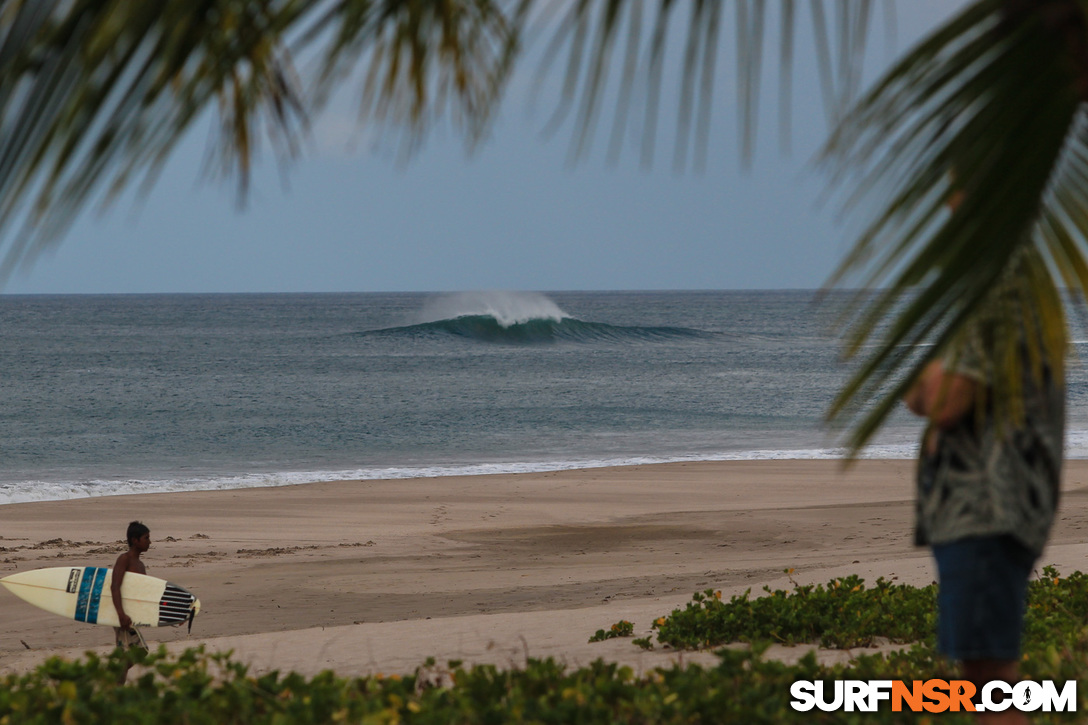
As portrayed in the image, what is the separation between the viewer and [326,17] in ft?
3.86

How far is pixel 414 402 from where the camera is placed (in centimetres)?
3616

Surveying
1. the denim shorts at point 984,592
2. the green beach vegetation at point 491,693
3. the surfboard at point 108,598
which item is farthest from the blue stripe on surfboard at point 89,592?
the denim shorts at point 984,592

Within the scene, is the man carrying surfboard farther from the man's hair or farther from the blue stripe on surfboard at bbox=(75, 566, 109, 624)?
the blue stripe on surfboard at bbox=(75, 566, 109, 624)

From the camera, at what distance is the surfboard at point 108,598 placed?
7070mm

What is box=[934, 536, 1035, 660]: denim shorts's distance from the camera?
221 centimetres

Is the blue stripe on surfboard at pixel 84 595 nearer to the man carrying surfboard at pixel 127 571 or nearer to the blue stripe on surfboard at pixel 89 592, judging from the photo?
the blue stripe on surfboard at pixel 89 592

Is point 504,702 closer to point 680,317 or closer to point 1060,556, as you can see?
point 1060,556

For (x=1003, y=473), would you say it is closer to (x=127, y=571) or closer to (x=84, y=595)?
(x=127, y=571)

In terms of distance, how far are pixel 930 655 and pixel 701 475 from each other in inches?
605

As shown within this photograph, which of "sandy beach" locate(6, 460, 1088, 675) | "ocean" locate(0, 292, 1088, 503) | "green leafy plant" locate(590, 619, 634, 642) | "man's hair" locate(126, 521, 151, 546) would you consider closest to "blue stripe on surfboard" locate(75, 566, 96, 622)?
"sandy beach" locate(6, 460, 1088, 675)

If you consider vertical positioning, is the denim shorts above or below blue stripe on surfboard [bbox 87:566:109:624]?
above

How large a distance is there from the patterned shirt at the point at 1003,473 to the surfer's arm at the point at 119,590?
5.80 metres

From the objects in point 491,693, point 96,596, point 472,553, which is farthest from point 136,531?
point 472,553

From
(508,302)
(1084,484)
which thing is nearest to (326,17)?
(1084,484)
